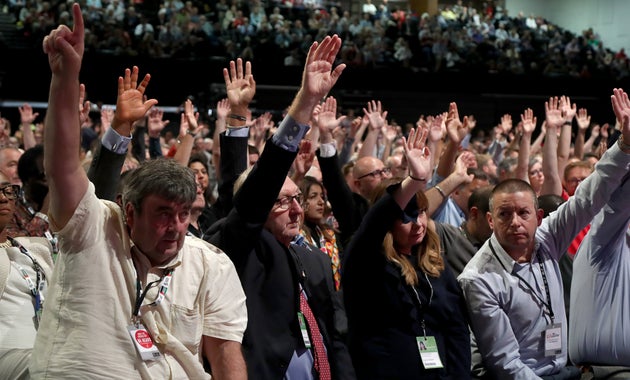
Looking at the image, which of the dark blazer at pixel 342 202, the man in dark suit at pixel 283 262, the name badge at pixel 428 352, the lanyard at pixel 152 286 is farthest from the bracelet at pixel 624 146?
the lanyard at pixel 152 286

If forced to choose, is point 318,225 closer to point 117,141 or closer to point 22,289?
point 117,141

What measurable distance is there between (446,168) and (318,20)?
49.9ft

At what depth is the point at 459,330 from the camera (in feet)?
10.8

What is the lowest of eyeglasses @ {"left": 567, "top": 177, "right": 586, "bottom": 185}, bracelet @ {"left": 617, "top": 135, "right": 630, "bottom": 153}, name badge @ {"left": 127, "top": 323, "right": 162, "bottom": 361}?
name badge @ {"left": 127, "top": 323, "right": 162, "bottom": 361}

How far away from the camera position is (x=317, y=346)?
2.92m

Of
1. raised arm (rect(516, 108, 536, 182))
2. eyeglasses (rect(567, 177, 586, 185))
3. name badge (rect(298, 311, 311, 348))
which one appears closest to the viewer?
name badge (rect(298, 311, 311, 348))

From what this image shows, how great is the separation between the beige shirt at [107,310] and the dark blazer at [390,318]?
1.02 metres

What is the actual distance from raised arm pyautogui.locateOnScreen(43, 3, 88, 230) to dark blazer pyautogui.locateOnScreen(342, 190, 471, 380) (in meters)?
1.32

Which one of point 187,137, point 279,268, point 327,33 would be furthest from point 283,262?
point 327,33

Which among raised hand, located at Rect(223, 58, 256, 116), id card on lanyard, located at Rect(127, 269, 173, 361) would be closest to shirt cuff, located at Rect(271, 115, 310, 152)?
id card on lanyard, located at Rect(127, 269, 173, 361)

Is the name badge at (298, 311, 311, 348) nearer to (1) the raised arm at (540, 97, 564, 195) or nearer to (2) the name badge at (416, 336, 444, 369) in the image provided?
(2) the name badge at (416, 336, 444, 369)

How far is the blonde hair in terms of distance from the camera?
3.24 metres

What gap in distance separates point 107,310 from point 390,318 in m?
1.34

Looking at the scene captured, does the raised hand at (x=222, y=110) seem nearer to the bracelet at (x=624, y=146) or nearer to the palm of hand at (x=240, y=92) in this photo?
the palm of hand at (x=240, y=92)
